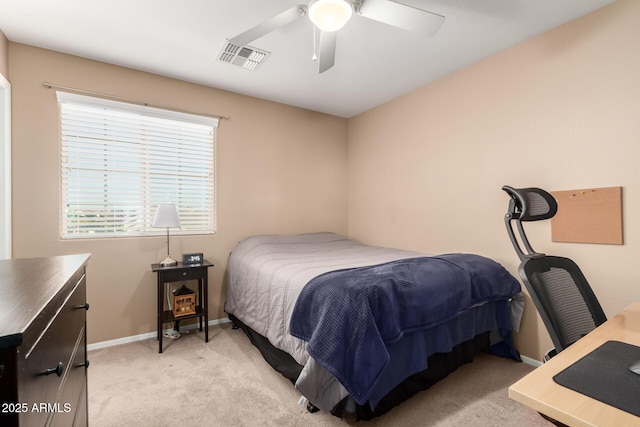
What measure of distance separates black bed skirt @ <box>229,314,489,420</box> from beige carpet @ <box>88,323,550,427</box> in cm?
6

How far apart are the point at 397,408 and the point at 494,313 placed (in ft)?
3.66

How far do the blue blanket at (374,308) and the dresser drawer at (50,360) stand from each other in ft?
3.40

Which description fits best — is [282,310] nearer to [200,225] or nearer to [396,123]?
[200,225]

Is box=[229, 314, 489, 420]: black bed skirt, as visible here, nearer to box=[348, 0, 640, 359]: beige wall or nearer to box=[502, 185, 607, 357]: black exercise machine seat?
box=[348, 0, 640, 359]: beige wall

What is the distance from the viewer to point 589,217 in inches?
84.7

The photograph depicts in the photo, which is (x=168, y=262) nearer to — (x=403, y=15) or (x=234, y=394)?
(x=234, y=394)

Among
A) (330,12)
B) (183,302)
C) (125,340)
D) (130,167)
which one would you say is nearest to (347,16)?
(330,12)

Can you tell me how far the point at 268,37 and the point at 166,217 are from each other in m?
1.79

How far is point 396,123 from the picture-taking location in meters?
3.70

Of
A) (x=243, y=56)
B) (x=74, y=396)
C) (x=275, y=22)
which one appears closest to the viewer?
(x=74, y=396)

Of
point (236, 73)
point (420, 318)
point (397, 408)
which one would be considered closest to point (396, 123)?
point (236, 73)

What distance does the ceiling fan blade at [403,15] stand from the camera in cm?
171

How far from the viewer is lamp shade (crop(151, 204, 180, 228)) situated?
9.16 feet

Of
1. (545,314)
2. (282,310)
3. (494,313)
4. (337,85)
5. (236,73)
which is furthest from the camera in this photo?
(337,85)
